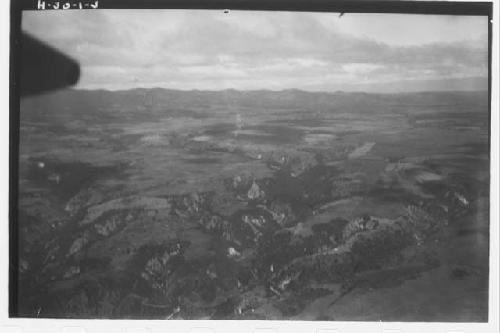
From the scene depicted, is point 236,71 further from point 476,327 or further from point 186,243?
point 476,327

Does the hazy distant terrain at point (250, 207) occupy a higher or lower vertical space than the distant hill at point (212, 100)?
lower

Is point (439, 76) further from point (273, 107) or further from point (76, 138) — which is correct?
point (76, 138)

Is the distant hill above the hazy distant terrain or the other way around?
above

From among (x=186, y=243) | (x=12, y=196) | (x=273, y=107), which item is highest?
(x=273, y=107)

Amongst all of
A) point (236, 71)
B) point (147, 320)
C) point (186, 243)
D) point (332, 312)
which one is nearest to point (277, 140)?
point (236, 71)

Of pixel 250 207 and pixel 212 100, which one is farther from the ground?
pixel 212 100

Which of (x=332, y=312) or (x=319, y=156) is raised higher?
(x=319, y=156)
